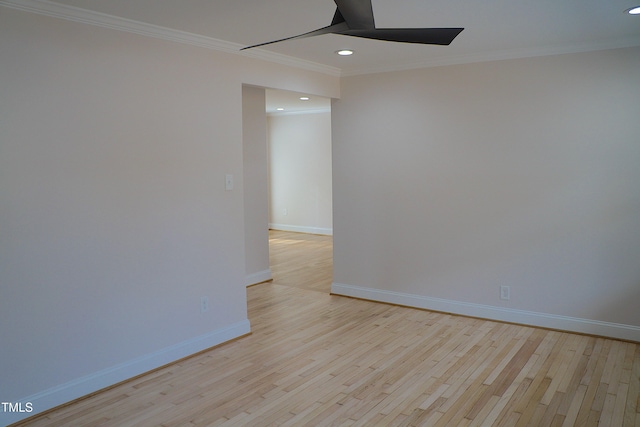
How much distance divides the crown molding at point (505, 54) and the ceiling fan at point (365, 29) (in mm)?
1988

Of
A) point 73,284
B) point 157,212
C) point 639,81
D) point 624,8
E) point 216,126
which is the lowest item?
point 73,284

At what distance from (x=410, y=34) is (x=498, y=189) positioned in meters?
2.36

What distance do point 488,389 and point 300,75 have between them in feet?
9.79

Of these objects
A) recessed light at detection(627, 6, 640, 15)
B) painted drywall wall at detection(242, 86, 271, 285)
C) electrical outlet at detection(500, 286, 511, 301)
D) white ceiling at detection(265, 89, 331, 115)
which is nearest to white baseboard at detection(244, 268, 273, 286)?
painted drywall wall at detection(242, 86, 271, 285)

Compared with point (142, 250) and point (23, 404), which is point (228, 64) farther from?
point (23, 404)

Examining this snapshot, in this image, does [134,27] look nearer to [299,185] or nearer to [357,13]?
[357,13]

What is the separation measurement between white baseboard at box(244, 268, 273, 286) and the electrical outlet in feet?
8.85

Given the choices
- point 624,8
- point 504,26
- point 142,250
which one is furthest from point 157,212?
point 624,8

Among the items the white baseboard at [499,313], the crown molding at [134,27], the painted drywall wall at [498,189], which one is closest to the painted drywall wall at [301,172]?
the painted drywall wall at [498,189]

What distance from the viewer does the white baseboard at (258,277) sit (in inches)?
220

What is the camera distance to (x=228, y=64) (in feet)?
12.2

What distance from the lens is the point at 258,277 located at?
5680mm

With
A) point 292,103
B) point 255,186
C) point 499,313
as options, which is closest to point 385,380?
point 499,313

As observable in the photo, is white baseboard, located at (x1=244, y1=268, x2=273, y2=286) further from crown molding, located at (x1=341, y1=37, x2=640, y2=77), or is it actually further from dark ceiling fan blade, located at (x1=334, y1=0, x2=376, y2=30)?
dark ceiling fan blade, located at (x1=334, y1=0, x2=376, y2=30)
